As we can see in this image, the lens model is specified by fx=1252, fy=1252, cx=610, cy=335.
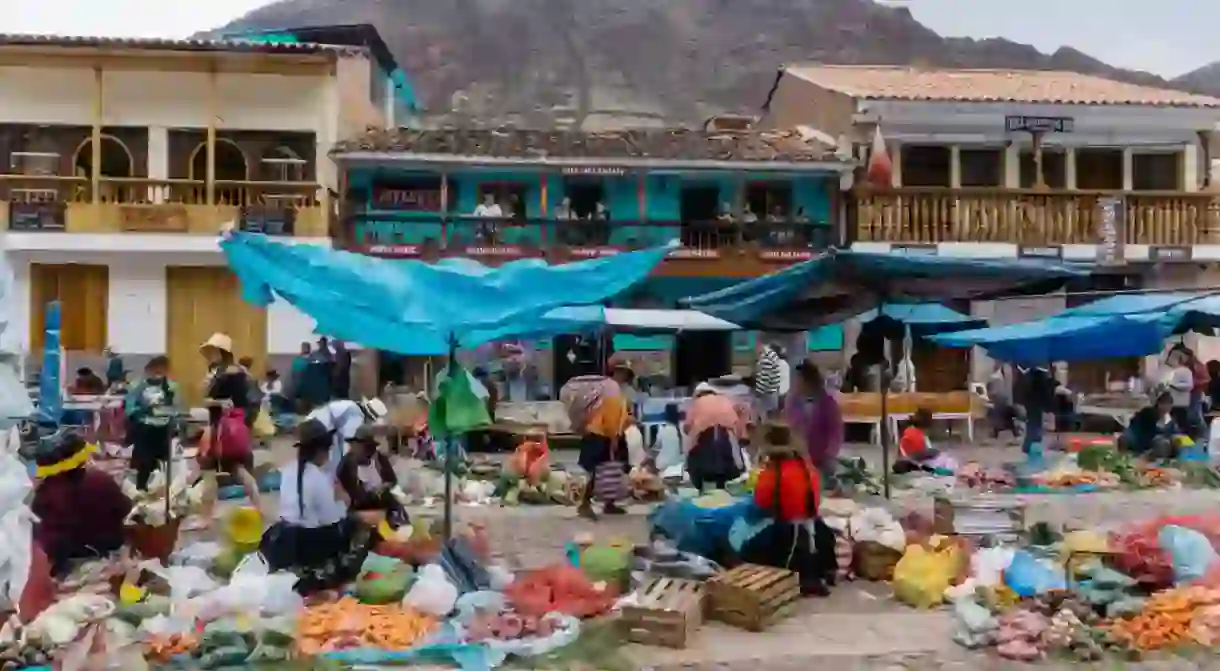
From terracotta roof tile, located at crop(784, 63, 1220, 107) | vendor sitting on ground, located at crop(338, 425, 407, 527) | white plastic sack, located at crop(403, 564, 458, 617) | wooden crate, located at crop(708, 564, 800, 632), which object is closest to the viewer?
white plastic sack, located at crop(403, 564, 458, 617)

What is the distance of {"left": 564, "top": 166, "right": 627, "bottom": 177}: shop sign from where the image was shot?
21.0 m

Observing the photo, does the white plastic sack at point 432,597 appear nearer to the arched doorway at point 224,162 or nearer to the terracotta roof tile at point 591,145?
the terracotta roof tile at point 591,145

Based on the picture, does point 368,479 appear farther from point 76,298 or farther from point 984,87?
→ point 984,87

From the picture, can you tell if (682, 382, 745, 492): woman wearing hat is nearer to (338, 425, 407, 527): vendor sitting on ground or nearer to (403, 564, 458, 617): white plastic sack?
(338, 425, 407, 527): vendor sitting on ground

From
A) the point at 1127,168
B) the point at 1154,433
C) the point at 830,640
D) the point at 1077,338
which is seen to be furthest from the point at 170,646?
the point at 1127,168

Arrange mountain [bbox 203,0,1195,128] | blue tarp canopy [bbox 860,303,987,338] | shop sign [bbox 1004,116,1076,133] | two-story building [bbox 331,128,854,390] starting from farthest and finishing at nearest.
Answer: mountain [bbox 203,0,1195,128] → shop sign [bbox 1004,116,1076,133] → two-story building [bbox 331,128,854,390] → blue tarp canopy [bbox 860,303,987,338]

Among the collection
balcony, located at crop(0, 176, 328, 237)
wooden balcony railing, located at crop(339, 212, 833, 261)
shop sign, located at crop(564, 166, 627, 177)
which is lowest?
wooden balcony railing, located at crop(339, 212, 833, 261)

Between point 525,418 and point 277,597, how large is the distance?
10.6m

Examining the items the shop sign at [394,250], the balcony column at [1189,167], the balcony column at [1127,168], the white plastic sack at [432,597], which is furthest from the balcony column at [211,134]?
the balcony column at [1189,167]

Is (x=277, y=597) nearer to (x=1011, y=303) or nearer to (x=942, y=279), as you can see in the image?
(x=942, y=279)

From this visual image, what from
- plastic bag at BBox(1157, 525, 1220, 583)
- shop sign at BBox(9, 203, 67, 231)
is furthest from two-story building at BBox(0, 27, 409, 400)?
plastic bag at BBox(1157, 525, 1220, 583)

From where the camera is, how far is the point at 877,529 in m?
8.91

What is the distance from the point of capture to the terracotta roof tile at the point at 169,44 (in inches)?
810

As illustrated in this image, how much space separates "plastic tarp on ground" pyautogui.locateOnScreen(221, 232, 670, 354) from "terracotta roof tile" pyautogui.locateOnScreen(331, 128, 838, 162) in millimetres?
12965
